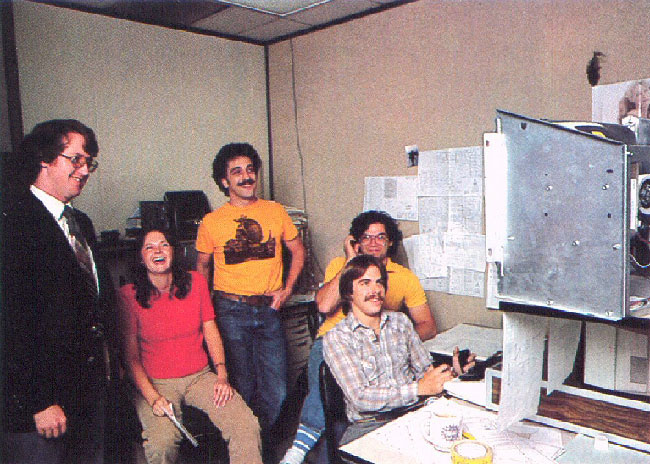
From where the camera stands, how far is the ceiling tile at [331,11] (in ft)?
8.96

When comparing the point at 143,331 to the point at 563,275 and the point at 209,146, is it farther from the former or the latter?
the point at 563,275

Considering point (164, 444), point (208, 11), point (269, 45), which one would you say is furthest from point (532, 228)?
point (269, 45)

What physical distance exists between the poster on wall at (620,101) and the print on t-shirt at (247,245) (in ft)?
5.04

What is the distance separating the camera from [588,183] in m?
0.97

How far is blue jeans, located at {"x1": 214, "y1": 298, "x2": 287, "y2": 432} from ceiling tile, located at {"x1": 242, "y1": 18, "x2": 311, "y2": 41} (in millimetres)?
1668

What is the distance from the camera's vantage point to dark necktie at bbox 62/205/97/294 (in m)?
1.58

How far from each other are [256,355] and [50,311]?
3.98 ft

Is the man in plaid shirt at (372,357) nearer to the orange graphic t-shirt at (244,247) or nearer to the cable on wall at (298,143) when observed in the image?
the orange graphic t-shirt at (244,247)

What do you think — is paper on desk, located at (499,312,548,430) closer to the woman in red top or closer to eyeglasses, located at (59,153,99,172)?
the woman in red top

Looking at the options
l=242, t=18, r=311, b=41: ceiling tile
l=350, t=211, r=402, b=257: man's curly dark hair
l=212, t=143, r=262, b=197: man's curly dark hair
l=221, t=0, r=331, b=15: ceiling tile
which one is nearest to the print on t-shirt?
l=212, t=143, r=262, b=197: man's curly dark hair

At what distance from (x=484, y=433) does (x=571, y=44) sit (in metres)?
1.68

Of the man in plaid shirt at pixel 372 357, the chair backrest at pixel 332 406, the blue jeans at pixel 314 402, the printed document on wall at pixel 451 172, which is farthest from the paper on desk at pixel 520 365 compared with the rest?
the printed document on wall at pixel 451 172

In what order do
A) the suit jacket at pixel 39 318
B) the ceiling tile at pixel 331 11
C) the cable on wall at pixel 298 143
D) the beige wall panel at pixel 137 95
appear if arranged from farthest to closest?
the cable on wall at pixel 298 143 → the ceiling tile at pixel 331 11 → the beige wall panel at pixel 137 95 → the suit jacket at pixel 39 318

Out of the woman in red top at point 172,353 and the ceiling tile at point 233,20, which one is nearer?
the woman in red top at point 172,353
